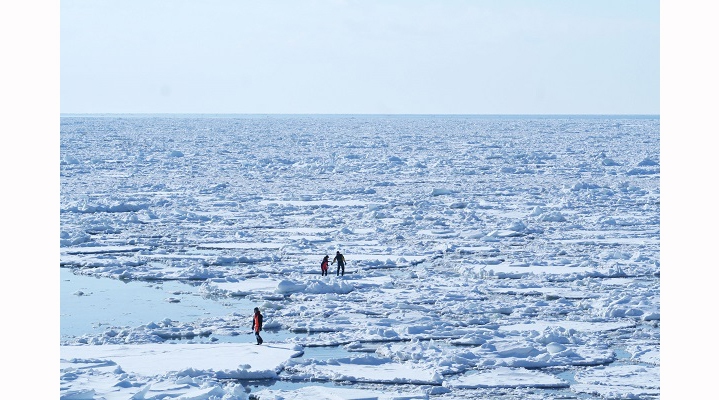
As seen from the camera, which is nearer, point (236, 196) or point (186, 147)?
point (236, 196)

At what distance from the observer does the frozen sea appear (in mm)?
10281

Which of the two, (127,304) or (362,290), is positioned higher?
(362,290)

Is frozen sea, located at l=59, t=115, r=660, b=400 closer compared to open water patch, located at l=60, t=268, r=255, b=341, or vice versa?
frozen sea, located at l=59, t=115, r=660, b=400

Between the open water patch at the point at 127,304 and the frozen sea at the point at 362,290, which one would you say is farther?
the open water patch at the point at 127,304

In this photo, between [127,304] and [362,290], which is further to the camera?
[362,290]

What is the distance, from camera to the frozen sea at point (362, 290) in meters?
10.3

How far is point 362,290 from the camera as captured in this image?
15000 millimetres

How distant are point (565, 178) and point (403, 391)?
24978 millimetres

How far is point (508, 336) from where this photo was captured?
1201 cm

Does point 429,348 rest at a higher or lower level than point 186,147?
lower

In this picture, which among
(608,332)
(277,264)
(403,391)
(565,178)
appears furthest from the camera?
(565,178)
